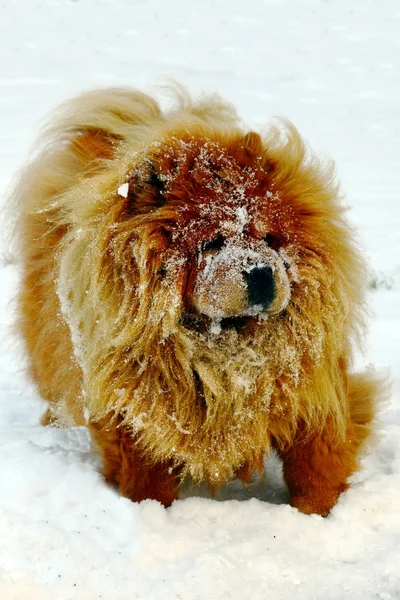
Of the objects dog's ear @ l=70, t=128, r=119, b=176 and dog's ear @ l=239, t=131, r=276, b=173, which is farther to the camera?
dog's ear @ l=70, t=128, r=119, b=176

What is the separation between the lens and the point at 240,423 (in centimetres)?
309

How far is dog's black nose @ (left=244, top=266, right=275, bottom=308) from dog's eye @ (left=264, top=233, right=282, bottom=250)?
170 mm

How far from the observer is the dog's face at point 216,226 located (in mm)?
2807

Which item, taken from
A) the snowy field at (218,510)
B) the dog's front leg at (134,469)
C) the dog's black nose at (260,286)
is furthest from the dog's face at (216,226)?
the snowy field at (218,510)

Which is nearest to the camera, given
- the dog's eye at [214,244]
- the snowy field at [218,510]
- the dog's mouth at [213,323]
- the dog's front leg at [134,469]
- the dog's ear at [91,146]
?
the snowy field at [218,510]

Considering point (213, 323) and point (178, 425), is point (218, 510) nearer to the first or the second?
point (178, 425)

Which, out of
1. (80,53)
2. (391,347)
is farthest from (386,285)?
(80,53)

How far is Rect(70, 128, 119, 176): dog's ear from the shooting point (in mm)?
3539

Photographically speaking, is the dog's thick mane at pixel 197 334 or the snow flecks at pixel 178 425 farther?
the snow flecks at pixel 178 425

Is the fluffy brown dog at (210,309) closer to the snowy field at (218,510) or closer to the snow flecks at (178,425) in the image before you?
the snow flecks at (178,425)

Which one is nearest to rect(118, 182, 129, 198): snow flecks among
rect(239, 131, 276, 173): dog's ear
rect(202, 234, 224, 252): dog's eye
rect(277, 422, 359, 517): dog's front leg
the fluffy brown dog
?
the fluffy brown dog

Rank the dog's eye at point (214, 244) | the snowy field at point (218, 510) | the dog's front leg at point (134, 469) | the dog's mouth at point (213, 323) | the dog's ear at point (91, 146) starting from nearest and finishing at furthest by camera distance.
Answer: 1. the snowy field at point (218, 510)
2. the dog's eye at point (214, 244)
3. the dog's mouth at point (213, 323)
4. the dog's front leg at point (134, 469)
5. the dog's ear at point (91, 146)

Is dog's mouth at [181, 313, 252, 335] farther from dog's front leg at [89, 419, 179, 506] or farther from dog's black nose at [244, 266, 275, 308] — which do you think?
dog's front leg at [89, 419, 179, 506]

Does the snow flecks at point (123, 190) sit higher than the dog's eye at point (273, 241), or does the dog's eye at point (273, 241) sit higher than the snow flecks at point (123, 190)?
the snow flecks at point (123, 190)
